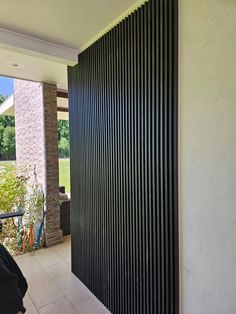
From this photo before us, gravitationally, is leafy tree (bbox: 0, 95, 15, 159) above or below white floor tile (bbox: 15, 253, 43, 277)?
above

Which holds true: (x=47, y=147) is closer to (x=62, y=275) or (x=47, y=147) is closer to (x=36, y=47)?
(x=36, y=47)

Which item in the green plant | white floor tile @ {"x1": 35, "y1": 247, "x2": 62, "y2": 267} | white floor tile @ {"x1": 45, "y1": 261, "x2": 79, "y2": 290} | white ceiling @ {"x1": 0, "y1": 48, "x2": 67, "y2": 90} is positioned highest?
white ceiling @ {"x1": 0, "y1": 48, "x2": 67, "y2": 90}

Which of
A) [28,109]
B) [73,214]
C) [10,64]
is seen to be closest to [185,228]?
[73,214]

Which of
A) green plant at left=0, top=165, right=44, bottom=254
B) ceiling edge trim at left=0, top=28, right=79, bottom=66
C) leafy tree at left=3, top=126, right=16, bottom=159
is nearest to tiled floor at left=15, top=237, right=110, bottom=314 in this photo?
green plant at left=0, top=165, right=44, bottom=254

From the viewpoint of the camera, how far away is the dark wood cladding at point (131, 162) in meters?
1.47

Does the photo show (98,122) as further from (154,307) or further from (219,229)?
(154,307)

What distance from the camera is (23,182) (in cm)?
396

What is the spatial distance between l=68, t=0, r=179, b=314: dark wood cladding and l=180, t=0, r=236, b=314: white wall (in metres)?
0.08

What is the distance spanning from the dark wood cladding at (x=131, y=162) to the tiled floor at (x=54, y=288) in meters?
0.14

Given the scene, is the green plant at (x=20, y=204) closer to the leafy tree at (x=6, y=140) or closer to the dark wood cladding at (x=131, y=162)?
the dark wood cladding at (x=131, y=162)

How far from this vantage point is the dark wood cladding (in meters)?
1.47

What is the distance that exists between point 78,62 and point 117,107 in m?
0.99

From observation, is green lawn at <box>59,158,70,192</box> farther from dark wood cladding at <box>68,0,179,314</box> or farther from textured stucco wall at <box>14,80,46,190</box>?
dark wood cladding at <box>68,0,179,314</box>

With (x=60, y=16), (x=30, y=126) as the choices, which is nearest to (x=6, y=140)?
(x=30, y=126)
